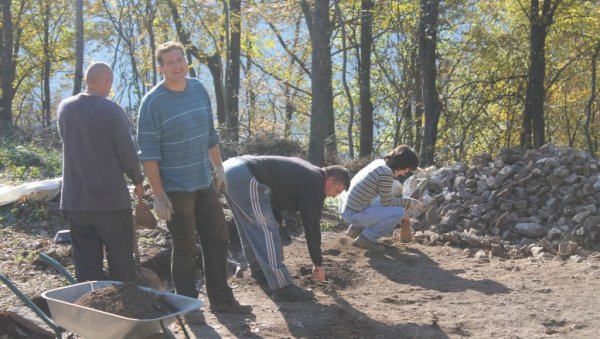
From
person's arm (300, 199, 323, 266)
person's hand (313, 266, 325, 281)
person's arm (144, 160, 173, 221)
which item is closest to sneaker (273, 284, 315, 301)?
person's hand (313, 266, 325, 281)

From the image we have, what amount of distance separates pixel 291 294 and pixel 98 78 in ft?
7.16

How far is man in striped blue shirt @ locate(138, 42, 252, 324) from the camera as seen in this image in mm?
4461

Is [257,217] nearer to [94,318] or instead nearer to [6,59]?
[94,318]

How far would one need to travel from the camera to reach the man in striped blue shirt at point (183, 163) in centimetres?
446

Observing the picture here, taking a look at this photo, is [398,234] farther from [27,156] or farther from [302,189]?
[27,156]

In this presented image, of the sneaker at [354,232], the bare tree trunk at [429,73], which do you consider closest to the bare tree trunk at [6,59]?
the bare tree trunk at [429,73]

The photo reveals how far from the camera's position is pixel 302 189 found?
Result: 203 inches

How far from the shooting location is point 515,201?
8.29 meters

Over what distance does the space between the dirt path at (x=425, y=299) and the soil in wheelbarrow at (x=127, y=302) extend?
1124mm

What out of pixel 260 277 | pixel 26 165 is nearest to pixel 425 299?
pixel 260 277

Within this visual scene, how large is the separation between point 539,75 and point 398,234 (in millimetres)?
6413

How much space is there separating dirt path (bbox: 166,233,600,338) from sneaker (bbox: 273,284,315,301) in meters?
0.05

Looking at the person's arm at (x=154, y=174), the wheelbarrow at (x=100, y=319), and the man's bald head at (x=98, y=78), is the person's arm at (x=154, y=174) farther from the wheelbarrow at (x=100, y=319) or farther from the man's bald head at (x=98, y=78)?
the wheelbarrow at (x=100, y=319)

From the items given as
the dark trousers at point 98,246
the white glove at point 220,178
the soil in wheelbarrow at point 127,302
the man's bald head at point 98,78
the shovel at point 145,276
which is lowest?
the shovel at point 145,276
